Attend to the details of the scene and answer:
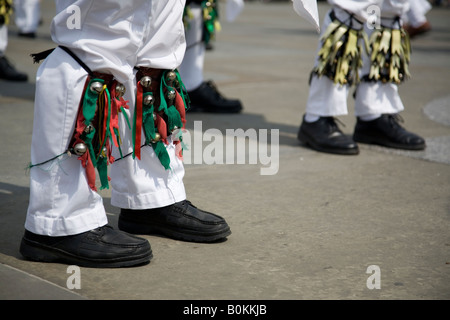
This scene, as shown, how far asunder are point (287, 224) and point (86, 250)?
831 mm

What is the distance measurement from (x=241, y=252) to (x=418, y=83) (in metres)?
4.23

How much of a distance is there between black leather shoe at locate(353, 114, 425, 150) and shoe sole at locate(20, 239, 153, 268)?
213 centimetres

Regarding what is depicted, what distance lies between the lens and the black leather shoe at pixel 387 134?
3.84 meters

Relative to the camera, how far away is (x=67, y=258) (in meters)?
2.16

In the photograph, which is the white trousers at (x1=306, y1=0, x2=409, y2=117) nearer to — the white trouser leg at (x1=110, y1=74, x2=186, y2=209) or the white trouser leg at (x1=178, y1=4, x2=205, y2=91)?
the white trouser leg at (x1=178, y1=4, x2=205, y2=91)

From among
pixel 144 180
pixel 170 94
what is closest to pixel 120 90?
pixel 170 94

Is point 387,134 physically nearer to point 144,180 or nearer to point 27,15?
point 144,180

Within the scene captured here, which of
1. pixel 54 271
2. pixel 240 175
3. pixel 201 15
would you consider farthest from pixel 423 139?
pixel 54 271

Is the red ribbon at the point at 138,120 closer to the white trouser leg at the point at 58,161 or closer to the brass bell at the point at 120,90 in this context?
the brass bell at the point at 120,90

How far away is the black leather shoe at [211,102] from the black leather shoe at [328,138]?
95cm

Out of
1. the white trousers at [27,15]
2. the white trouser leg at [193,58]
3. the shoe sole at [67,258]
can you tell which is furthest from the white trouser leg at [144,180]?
the white trousers at [27,15]

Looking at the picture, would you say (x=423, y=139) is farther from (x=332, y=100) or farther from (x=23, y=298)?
(x=23, y=298)

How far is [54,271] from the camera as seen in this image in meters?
2.12

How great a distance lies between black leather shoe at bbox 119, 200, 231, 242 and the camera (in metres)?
2.41
